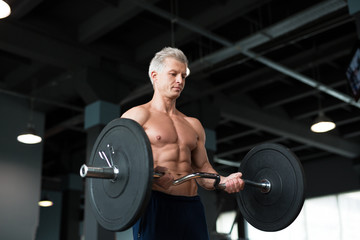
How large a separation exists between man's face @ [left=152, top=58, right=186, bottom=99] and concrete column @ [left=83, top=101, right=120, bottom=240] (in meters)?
4.64

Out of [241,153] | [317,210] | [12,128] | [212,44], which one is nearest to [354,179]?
[317,210]

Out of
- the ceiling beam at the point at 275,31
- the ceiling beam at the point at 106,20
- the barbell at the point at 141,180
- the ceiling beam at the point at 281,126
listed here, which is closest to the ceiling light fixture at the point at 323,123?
the ceiling beam at the point at 281,126

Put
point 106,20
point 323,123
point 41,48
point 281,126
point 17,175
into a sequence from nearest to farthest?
point 106,20
point 41,48
point 323,123
point 17,175
point 281,126

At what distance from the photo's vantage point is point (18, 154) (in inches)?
326

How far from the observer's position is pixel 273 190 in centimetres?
241

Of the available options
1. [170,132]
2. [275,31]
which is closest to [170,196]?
[170,132]

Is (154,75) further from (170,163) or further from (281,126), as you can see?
(281,126)

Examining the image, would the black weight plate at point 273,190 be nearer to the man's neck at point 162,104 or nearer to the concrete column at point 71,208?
the man's neck at point 162,104

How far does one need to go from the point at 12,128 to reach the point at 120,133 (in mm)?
6832

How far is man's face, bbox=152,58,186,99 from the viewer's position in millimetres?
2307

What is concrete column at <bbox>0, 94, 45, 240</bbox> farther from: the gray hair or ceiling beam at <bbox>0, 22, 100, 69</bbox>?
the gray hair

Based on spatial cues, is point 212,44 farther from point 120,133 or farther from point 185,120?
point 120,133

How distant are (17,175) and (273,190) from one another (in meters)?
6.64

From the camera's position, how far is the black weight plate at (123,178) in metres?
1.81
